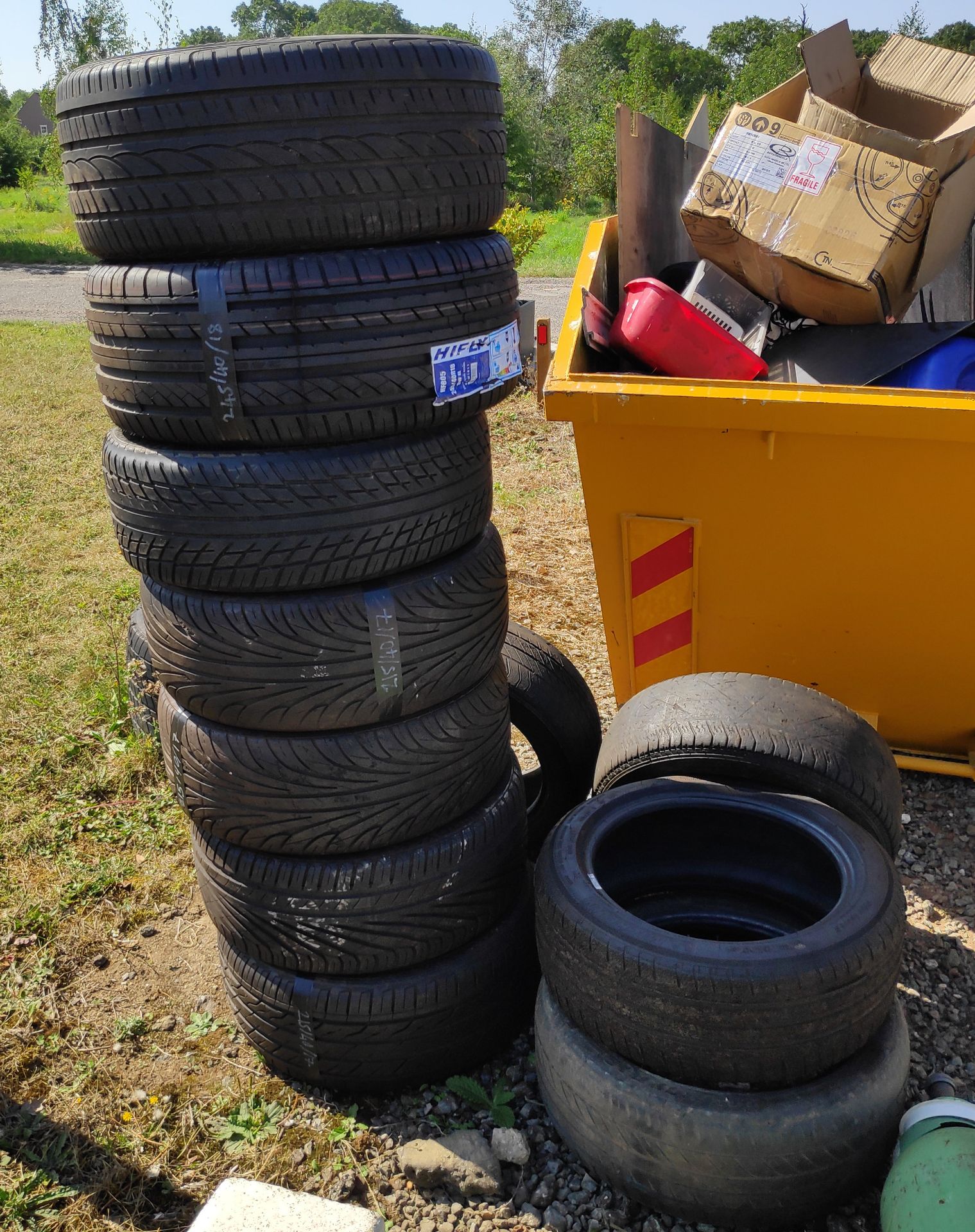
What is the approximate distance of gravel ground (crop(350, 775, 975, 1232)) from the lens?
6.80 feet

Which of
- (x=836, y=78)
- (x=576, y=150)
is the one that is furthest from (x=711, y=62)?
(x=836, y=78)

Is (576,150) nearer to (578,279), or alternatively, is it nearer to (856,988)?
(578,279)

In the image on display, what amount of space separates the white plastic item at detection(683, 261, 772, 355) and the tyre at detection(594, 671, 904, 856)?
1.27m

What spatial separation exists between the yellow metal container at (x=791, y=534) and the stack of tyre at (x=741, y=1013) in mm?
688

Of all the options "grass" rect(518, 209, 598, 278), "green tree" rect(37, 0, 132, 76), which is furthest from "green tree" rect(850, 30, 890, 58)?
"green tree" rect(37, 0, 132, 76)

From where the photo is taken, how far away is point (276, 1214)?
6.00 feet

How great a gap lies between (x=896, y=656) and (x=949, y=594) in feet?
1.08

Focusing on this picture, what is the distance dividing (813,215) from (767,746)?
1.66 m

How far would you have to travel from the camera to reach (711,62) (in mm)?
58938

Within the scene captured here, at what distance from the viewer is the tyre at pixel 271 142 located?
5.61 ft

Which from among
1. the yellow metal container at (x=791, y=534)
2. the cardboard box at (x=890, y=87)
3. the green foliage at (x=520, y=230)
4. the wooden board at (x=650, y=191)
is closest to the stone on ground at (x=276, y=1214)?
the yellow metal container at (x=791, y=534)

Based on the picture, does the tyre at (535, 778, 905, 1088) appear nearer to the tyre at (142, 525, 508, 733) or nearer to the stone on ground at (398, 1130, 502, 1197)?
the stone on ground at (398, 1130, 502, 1197)

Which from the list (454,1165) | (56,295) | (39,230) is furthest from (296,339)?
(39,230)

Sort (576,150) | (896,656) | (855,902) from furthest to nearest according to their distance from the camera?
1. (576,150)
2. (896,656)
3. (855,902)
